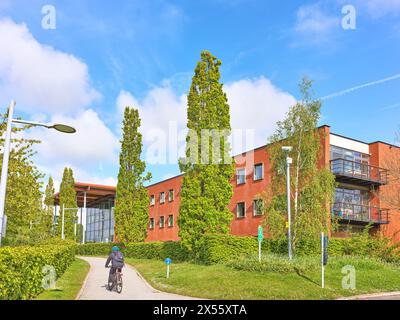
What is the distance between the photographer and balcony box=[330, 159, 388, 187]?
32125 millimetres

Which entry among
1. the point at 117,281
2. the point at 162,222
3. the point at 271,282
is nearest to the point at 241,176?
the point at 162,222

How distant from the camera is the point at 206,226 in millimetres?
26953

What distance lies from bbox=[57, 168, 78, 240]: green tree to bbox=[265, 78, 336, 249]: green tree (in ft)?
132

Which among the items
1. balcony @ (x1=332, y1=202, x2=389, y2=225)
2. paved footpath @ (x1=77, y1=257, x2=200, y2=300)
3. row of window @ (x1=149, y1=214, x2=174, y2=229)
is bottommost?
paved footpath @ (x1=77, y1=257, x2=200, y2=300)

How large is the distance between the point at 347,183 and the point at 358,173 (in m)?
1.24

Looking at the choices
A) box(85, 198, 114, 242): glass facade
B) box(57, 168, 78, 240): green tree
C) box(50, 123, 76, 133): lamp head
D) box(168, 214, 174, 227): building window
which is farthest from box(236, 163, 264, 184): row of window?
box(85, 198, 114, 242): glass facade

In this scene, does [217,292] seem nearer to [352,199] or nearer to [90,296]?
[90,296]

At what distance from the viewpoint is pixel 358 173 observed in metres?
33.9

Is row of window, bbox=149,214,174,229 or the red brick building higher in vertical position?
the red brick building

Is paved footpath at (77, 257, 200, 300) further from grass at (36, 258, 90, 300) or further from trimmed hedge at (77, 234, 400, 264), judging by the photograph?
trimmed hedge at (77, 234, 400, 264)

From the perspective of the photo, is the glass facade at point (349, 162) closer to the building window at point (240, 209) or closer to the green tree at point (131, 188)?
the building window at point (240, 209)

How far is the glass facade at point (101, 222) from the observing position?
213 ft

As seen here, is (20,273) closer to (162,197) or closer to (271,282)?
(271,282)
